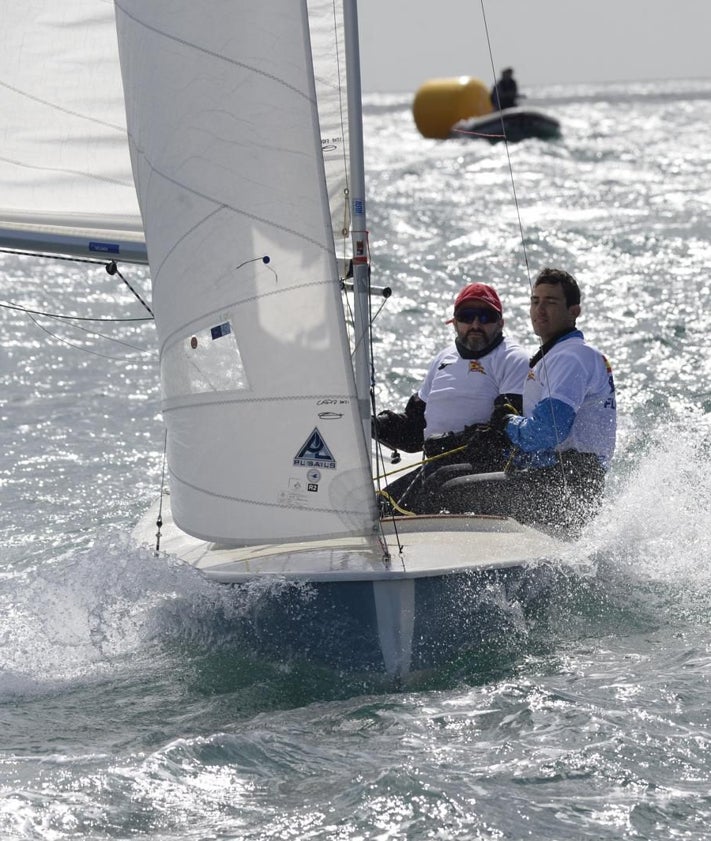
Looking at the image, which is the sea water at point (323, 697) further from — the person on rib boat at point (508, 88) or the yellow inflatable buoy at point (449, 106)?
the yellow inflatable buoy at point (449, 106)

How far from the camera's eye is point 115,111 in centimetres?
508

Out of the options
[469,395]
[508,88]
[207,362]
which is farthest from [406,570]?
[508,88]

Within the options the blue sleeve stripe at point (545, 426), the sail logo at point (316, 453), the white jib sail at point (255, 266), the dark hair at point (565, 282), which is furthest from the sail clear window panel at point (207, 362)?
the dark hair at point (565, 282)

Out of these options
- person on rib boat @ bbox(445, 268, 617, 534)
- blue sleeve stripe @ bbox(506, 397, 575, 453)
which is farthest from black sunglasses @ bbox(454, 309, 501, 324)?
blue sleeve stripe @ bbox(506, 397, 575, 453)

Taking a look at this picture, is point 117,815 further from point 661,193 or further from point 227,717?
point 661,193

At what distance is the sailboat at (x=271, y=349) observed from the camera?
393cm

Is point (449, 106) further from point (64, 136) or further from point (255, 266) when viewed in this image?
point (255, 266)

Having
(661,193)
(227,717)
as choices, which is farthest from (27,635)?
(661,193)

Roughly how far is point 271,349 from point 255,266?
9.9 inches

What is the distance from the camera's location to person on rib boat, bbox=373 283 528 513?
4.92 metres

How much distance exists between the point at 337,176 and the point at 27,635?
1.95m

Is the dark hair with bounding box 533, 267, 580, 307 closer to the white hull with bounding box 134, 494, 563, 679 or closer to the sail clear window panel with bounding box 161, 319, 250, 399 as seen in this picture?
the white hull with bounding box 134, 494, 563, 679

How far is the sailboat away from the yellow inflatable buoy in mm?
25727

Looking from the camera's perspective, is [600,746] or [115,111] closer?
[600,746]
